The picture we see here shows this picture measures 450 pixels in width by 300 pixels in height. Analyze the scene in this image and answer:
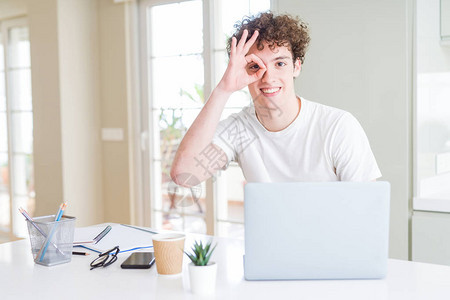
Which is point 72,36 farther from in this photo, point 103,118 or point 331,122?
point 331,122

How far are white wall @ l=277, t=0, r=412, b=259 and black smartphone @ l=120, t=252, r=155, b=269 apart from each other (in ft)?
4.82

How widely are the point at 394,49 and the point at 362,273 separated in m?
1.55

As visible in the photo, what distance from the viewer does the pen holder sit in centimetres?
151

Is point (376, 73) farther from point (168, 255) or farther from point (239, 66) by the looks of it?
point (168, 255)

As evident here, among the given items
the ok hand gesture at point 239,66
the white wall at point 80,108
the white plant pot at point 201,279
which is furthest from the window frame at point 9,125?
the white plant pot at point 201,279

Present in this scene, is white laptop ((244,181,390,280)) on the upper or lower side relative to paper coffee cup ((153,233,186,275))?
upper

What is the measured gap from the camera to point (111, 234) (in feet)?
5.98

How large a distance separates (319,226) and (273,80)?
0.75m

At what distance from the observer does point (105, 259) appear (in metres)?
1.48

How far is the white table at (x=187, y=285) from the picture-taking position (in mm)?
1198

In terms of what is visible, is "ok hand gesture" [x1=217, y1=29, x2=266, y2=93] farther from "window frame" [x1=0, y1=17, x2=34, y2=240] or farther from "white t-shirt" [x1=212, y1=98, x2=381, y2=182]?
"window frame" [x1=0, y1=17, x2=34, y2=240]

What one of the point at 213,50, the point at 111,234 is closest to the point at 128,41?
the point at 213,50

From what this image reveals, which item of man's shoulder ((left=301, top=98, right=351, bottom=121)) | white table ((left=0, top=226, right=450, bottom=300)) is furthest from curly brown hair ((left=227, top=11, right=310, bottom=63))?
white table ((left=0, top=226, right=450, bottom=300))

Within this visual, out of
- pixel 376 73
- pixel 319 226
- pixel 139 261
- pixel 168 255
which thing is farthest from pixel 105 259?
pixel 376 73
